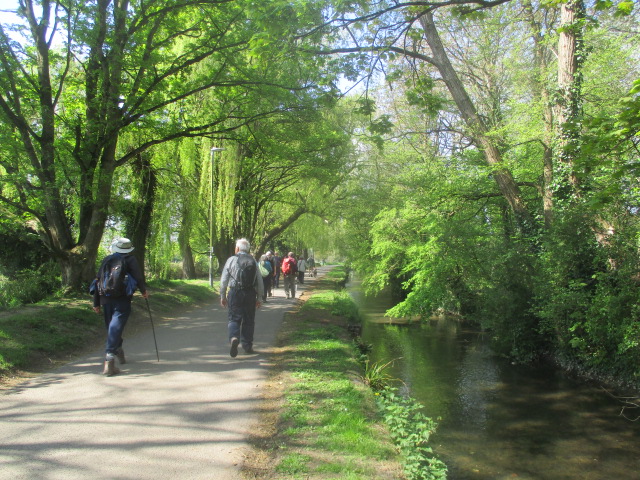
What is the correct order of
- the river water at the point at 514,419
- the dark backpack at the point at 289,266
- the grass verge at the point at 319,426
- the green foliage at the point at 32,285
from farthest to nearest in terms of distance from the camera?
1. the dark backpack at the point at 289,266
2. the green foliage at the point at 32,285
3. the river water at the point at 514,419
4. the grass verge at the point at 319,426

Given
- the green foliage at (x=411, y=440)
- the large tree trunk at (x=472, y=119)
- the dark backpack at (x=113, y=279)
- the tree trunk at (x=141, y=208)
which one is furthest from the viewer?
the tree trunk at (x=141, y=208)

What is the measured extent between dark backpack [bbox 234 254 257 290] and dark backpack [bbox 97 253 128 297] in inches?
67.7

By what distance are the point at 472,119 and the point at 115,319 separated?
984 centimetres

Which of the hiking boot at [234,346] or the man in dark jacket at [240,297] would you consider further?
the man in dark jacket at [240,297]

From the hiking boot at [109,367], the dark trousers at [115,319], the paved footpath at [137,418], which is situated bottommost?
the paved footpath at [137,418]

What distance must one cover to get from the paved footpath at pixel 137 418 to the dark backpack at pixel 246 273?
114 centimetres

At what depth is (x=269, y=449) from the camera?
4.02 metres

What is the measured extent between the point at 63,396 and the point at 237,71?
29.6 feet

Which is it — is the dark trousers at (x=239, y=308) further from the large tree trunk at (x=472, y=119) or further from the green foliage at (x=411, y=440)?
the large tree trunk at (x=472, y=119)

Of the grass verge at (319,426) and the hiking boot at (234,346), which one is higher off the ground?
the hiking boot at (234,346)

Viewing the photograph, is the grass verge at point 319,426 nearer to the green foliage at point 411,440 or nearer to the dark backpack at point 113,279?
the green foliage at point 411,440

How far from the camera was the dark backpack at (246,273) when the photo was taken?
745 centimetres

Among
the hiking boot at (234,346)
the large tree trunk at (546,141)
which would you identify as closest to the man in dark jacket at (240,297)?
the hiking boot at (234,346)

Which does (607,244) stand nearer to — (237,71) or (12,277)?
(237,71)
